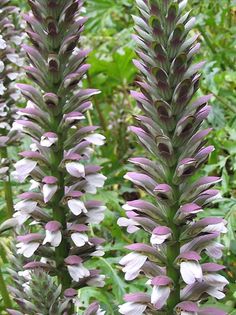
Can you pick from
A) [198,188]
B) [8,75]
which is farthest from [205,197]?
[8,75]

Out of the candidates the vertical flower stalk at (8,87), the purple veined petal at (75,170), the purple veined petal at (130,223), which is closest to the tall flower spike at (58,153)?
the purple veined petal at (75,170)

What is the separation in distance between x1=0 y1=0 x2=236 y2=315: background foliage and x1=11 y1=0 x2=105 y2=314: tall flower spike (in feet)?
2.18

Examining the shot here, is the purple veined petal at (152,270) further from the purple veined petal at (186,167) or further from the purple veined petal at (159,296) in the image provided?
the purple veined petal at (186,167)

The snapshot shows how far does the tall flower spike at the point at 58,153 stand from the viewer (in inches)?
93.7

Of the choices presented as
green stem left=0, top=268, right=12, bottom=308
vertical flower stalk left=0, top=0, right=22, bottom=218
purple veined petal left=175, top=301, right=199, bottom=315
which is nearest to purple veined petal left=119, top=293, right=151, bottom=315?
purple veined petal left=175, top=301, right=199, bottom=315

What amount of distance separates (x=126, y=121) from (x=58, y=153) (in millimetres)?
3564

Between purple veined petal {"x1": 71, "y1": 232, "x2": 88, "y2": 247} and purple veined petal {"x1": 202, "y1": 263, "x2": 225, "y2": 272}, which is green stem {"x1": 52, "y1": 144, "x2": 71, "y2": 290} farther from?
purple veined petal {"x1": 202, "y1": 263, "x2": 225, "y2": 272}

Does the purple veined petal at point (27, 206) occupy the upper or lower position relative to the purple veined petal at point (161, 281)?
upper

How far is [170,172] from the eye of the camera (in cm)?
210

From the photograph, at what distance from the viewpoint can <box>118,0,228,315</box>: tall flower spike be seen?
2.02m

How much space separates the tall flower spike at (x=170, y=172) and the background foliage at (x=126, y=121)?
0.87 metres

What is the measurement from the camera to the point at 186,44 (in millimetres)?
2041

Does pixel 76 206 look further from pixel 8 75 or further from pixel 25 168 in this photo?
pixel 8 75

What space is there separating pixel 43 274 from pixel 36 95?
0.69m
